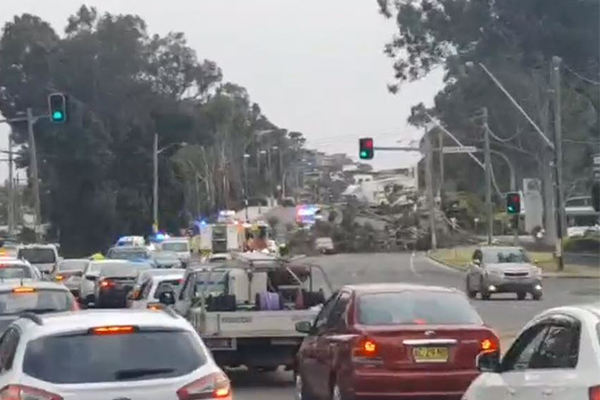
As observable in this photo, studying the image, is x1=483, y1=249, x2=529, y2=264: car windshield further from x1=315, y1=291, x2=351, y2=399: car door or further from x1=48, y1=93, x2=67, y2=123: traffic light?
x1=315, y1=291, x2=351, y2=399: car door

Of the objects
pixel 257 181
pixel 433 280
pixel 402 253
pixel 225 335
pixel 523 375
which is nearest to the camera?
pixel 523 375

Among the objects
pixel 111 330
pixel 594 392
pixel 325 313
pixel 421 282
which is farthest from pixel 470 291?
pixel 594 392

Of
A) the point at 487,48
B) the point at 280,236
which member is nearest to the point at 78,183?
the point at 280,236

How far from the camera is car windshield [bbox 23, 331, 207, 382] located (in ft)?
32.1

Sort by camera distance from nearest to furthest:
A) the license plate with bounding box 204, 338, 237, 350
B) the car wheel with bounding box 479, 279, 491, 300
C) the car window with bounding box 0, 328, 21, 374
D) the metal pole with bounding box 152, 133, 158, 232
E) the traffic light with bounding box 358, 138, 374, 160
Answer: the car window with bounding box 0, 328, 21, 374, the license plate with bounding box 204, 338, 237, 350, the car wheel with bounding box 479, 279, 491, 300, the traffic light with bounding box 358, 138, 374, 160, the metal pole with bounding box 152, 133, 158, 232

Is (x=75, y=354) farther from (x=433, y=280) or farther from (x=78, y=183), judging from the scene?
(x=78, y=183)

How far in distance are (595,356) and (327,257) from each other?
86501 millimetres

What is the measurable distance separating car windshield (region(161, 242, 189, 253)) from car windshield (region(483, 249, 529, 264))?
18.3 metres

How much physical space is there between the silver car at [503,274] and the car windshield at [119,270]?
463 inches

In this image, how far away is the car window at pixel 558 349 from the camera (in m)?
9.16

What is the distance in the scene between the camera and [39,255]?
5166 cm

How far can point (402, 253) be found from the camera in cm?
10288

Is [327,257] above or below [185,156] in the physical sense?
below

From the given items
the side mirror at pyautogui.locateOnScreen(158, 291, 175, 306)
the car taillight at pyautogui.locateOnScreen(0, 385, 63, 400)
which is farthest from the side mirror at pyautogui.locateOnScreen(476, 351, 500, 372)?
the side mirror at pyautogui.locateOnScreen(158, 291, 175, 306)
